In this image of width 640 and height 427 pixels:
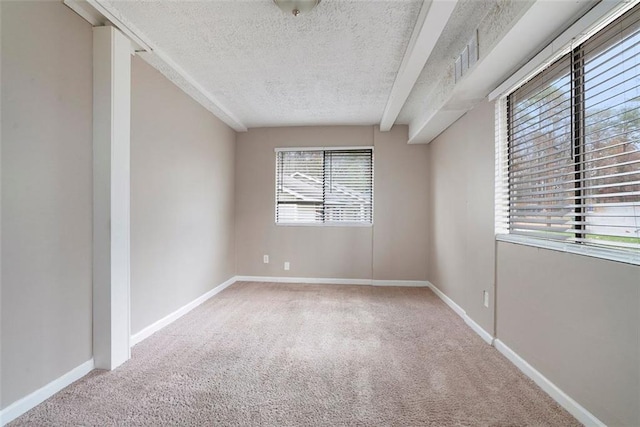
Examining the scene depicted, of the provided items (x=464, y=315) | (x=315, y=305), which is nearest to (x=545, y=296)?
(x=464, y=315)

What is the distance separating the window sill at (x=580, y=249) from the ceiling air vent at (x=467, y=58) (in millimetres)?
1318

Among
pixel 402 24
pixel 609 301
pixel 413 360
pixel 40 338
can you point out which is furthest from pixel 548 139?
pixel 40 338

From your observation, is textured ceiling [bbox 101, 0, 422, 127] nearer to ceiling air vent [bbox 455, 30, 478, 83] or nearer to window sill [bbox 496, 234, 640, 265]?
ceiling air vent [bbox 455, 30, 478, 83]

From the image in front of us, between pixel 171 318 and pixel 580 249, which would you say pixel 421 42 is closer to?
pixel 580 249

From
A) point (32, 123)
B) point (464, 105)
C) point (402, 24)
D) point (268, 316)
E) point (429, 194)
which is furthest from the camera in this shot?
point (429, 194)

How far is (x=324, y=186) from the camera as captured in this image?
455 cm

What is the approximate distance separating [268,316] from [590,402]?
2.48 m

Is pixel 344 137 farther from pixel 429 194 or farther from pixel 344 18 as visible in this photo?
pixel 344 18

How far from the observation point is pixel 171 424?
1489 mm

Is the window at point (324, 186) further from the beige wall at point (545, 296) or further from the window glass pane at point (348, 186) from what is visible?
the beige wall at point (545, 296)

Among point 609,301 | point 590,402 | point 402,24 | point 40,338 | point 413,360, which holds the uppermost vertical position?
point 402,24

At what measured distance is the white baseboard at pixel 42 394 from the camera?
1.48 metres

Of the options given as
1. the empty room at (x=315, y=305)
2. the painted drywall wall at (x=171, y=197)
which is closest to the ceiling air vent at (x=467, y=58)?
the empty room at (x=315, y=305)

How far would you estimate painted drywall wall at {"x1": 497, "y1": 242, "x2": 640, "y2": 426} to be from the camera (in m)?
1.30
